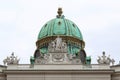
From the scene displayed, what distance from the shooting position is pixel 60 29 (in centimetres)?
5747

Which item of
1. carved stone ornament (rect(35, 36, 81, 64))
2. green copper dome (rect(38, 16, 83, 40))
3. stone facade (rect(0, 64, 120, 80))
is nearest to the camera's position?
stone facade (rect(0, 64, 120, 80))

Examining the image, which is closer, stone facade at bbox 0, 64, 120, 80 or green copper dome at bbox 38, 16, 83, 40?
stone facade at bbox 0, 64, 120, 80

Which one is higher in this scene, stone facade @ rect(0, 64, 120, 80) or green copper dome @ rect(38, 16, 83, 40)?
green copper dome @ rect(38, 16, 83, 40)

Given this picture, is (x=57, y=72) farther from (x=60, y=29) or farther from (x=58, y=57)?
(x=60, y=29)

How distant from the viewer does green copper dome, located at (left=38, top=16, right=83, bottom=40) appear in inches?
2254

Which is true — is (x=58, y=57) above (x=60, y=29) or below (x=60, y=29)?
below

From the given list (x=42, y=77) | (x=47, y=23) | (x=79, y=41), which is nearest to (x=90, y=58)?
(x=79, y=41)

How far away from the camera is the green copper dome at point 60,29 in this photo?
57.2 m

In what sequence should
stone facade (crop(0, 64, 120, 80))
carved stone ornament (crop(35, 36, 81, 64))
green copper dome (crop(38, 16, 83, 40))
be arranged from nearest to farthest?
stone facade (crop(0, 64, 120, 80)), carved stone ornament (crop(35, 36, 81, 64)), green copper dome (crop(38, 16, 83, 40))

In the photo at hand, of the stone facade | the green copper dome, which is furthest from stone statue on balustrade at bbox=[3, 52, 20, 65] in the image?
the green copper dome

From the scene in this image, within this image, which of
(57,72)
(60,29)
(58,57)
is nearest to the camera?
(57,72)

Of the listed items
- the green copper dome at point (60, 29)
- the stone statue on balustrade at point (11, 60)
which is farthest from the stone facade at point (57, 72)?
the green copper dome at point (60, 29)

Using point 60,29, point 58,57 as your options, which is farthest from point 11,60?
point 60,29

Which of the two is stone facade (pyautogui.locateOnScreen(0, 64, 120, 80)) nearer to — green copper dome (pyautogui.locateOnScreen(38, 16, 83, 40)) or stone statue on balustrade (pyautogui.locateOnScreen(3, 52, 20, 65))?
stone statue on balustrade (pyautogui.locateOnScreen(3, 52, 20, 65))
